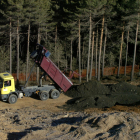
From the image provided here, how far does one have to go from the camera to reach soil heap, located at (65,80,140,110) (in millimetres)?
→ 14055

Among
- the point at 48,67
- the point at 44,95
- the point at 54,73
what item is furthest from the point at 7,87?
the point at 54,73

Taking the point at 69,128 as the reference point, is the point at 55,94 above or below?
below

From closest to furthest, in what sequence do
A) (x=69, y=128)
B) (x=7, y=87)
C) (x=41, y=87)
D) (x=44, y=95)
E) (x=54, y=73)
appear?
(x=69, y=128) → (x=7, y=87) → (x=44, y=95) → (x=54, y=73) → (x=41, y=87)

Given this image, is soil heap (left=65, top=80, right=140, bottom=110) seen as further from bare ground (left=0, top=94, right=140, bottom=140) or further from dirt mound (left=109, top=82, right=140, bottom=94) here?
bare ground (left=0, top=94, right=140, bottom=140)

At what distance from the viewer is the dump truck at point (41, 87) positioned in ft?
46.6

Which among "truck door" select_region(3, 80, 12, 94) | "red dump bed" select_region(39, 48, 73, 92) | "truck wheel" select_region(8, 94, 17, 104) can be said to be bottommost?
"truck wheel" select_region(8, 94, 17, 104)

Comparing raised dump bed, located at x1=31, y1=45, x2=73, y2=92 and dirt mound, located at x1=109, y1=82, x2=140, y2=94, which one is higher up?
raised dump bed, located at x1=31, y1=45, x2=73, y2=92

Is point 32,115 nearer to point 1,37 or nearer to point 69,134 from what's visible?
point 69,134

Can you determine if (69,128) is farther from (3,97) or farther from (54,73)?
(54,73)

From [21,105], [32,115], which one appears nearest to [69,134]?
[32,115]

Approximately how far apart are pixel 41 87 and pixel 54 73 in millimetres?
1585

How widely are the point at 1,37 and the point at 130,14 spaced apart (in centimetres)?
1898

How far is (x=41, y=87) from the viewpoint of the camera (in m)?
15.9

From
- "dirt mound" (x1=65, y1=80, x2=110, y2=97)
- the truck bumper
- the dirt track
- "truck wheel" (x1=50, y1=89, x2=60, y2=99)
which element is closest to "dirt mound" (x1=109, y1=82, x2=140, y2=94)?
"dirt mound" (x1=65, y1=80, x2=110, y2=97)
